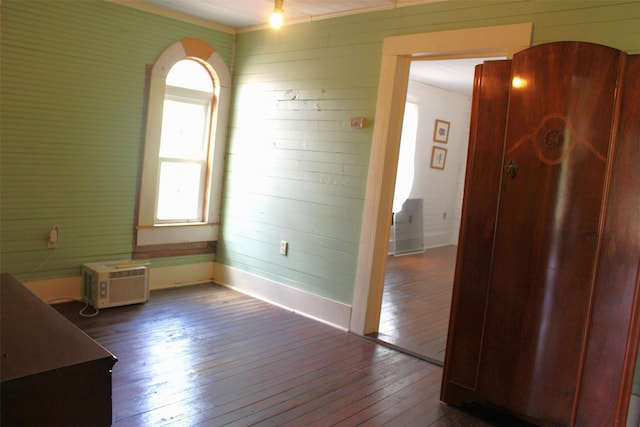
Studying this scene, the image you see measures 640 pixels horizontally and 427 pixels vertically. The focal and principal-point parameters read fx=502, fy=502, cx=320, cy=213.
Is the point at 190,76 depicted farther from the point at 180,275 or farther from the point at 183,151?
the point at 180,275

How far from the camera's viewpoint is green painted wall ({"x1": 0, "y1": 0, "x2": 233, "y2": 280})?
371cm

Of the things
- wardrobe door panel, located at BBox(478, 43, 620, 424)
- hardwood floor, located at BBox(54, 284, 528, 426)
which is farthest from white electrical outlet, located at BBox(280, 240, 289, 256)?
wardrobe door panel, located at BBox(478, 43, 620, 424)

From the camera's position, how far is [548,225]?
250 cm

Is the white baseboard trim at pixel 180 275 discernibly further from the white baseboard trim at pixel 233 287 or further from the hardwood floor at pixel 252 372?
the hardwood floor at pixel 252 372

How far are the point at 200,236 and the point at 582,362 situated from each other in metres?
3.57

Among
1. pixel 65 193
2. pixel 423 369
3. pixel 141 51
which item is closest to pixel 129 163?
pixel 65 193

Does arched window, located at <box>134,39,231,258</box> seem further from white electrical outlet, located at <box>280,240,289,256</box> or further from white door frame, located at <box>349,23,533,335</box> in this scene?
white door frame, located at <box>349,23,533,335</box>

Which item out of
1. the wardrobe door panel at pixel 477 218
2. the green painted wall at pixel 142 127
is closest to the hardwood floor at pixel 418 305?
the green painted wall at pixel 142 127

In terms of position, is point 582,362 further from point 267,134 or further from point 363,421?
point 267,134

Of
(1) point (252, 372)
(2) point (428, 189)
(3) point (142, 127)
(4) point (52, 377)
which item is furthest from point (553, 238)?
(2) point (428, 189)

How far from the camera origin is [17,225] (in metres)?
3.80

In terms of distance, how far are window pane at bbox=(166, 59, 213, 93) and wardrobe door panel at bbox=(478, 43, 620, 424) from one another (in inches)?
125

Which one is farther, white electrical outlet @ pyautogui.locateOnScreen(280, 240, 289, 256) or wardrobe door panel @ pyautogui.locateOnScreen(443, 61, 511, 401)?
white electrical outlet @ pyautogui.locateOnScreen(280, 240, 289, 256)

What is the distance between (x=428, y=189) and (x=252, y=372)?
556cm
